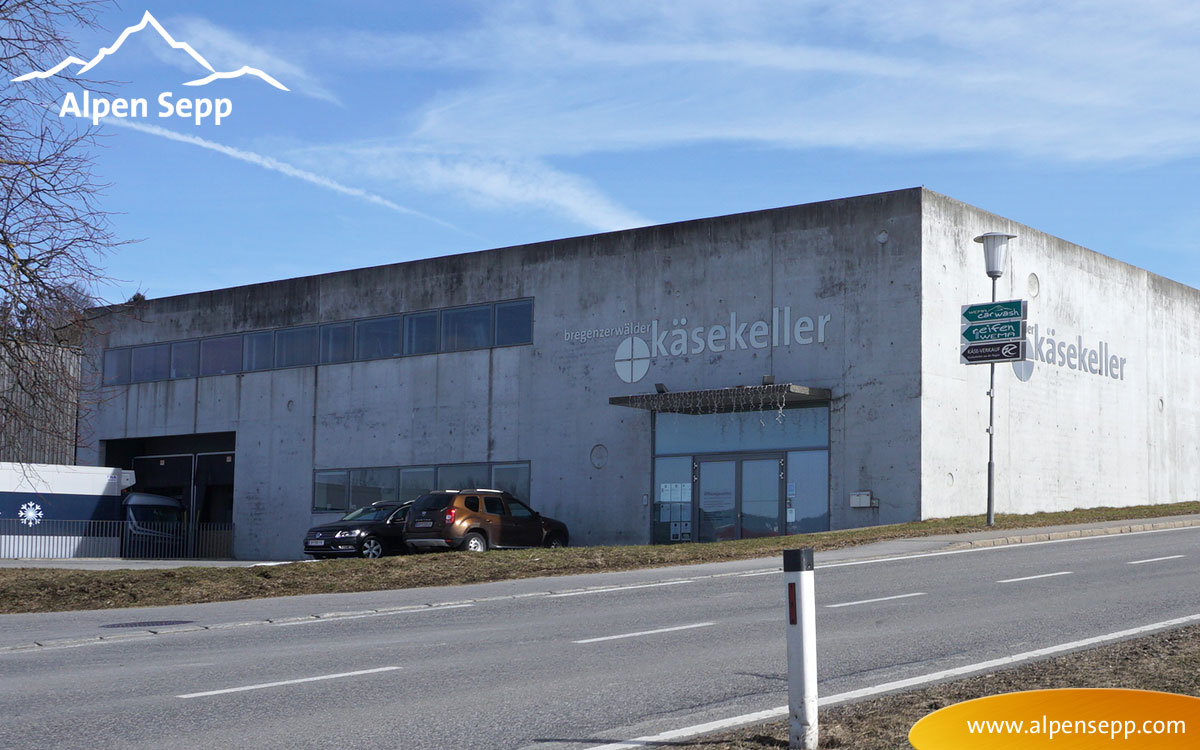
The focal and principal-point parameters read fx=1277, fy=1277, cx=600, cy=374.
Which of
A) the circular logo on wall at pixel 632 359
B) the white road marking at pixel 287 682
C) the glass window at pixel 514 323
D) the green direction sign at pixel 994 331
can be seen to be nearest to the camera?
the white road marking at pixel 287 682

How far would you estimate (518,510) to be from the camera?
97.1 feet

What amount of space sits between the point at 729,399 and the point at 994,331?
241 inches

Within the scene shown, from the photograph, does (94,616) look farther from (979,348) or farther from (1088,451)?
(1088,451)

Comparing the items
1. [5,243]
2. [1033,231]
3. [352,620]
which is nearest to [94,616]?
[352,620]

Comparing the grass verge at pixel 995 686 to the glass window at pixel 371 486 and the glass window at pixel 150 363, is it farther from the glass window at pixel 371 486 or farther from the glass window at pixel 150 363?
the glass window at pixel 150 363

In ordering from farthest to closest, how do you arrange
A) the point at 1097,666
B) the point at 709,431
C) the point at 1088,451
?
the point at 1088,451 → the point at 709,431 → the point at 1097,666

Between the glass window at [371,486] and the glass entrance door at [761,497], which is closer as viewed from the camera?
the glass entrance door at [761,497]

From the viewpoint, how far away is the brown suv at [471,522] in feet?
88.9

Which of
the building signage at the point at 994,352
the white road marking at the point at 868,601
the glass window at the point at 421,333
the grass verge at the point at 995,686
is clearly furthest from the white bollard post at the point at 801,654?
the glass window at the point at 421,333

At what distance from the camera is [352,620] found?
1438cm

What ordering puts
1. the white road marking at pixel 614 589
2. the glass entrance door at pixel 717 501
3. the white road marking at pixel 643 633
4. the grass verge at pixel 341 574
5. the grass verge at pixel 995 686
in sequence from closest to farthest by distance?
the grass verge at pixel 995 686 < the white road marking at pixel 643 633 < the white road marking at pixel 614 589 < the grass verge at pixel 341 574 < the glass entrance door at pixel 717 501

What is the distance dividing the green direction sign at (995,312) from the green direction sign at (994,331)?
9 cm

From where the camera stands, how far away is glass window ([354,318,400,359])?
3775 cm

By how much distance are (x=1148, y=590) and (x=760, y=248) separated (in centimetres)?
1786
